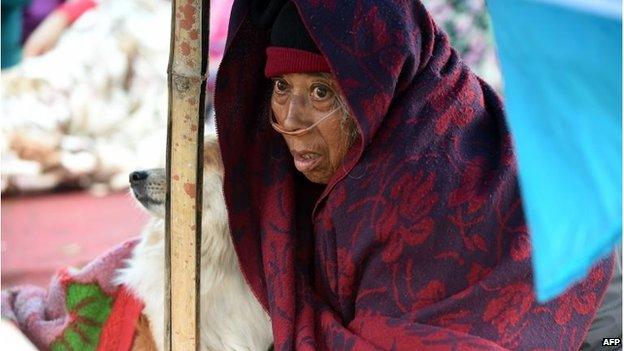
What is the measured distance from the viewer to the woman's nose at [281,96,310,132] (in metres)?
2.64

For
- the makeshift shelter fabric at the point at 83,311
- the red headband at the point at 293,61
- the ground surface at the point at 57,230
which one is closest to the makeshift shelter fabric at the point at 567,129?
the red headband at the point at 293,61

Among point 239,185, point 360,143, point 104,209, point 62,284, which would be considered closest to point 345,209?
point 360,143

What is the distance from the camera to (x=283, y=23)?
2.65m

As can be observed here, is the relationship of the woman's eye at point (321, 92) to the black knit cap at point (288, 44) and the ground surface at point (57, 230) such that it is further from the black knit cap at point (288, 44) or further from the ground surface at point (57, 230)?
the ground surface at point (57, 230)

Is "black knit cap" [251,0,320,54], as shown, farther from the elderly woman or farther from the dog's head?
the dog's head

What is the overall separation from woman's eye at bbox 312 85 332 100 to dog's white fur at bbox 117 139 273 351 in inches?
20.5

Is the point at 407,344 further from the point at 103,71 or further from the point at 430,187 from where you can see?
the point at 103,71

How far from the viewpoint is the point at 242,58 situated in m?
2.78

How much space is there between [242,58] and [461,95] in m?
0.57

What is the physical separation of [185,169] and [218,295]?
655 mm

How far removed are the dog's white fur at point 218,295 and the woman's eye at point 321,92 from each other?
0.52 metres

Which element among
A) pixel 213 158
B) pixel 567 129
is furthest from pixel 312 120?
pixel 567 129


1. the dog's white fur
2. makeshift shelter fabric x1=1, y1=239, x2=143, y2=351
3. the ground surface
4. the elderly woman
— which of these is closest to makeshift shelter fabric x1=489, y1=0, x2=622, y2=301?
the elderly woman

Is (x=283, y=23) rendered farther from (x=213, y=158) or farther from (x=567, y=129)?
(x=567, y=129)
